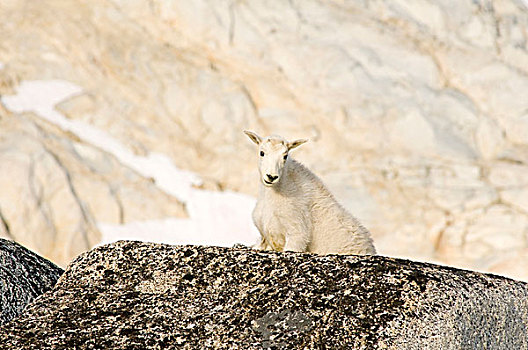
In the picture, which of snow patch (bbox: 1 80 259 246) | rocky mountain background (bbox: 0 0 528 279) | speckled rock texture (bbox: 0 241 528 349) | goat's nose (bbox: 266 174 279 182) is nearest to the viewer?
speckled rock texture (bbox: 0 241 528 349)

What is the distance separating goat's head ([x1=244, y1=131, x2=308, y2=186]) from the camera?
688 centimetres

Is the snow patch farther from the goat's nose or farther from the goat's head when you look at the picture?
the goat's nose

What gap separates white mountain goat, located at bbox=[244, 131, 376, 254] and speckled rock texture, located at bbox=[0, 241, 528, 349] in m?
1.94

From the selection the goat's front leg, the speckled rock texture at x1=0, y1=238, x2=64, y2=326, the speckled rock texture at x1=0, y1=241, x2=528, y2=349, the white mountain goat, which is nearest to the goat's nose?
the white mountain goat

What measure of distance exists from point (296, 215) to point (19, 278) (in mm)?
2655

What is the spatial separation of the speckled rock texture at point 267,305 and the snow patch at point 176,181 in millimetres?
24801

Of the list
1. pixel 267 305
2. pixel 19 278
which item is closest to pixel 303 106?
pixel 19 278

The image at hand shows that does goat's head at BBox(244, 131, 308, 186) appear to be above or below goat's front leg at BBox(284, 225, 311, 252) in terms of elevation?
above

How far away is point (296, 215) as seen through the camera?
22.9 feet

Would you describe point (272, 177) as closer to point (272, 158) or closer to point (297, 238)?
point (272, 158)

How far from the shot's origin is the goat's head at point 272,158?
6.88 meters

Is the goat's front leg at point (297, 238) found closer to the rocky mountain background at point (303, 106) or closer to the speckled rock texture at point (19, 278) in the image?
the speckled rock texture at point (19, 278)

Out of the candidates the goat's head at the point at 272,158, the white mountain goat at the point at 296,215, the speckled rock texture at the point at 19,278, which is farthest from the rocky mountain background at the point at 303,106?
the speckled rock texture at the point at 19,278

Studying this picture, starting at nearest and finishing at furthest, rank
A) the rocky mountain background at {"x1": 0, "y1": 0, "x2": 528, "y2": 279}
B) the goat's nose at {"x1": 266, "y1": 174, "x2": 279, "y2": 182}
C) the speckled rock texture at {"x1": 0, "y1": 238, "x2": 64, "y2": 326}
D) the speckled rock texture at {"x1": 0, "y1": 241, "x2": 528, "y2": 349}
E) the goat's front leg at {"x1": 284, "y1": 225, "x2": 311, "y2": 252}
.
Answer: the speckled rock texture at {"x1": 0, "y1": 241, "x2": 528, "y2": 349}, the speckled rock texture at {"x1": 0, "y1": 238, "x2": 64, "y2": 326}, the goat's front leg at {"x1": 284, "y1": 225, "x2": 311, "y2": 252}, the goat's nose at {"x1": 266, "y1": 174, "x2": 279, "y2": 182}, the rocky mountain background at {"x1": 0, "y1": 0, "x2": 528, "y2": 279}
